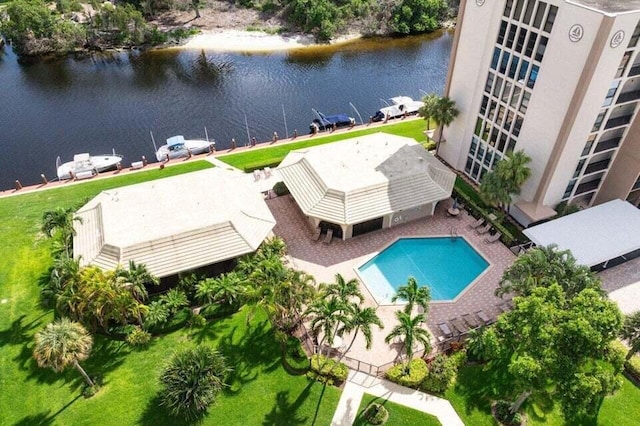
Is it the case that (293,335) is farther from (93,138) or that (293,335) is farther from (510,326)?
(93,138)

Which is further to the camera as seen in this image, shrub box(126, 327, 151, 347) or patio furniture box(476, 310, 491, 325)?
patio furniture box(476, 310, 491, 325)

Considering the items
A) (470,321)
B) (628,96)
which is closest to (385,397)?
(470,321)

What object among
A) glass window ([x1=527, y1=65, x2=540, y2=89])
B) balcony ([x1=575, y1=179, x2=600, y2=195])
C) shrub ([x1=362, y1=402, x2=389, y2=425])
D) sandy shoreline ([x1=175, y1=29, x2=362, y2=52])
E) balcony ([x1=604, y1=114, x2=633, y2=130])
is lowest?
shrub ([x1=362, y1=402, x2=389, y2=425])

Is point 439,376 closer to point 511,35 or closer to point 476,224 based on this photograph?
point 476,224

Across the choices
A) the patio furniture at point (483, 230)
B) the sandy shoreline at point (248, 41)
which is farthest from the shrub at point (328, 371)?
the sandy shoreline at point (248, 41)

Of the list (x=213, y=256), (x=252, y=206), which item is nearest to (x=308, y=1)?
(x=252, y=206)

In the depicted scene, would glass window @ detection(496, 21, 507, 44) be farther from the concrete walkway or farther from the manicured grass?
the concrete walkway

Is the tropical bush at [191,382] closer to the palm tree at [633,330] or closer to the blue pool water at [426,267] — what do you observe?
the blue pool water at [426,267]

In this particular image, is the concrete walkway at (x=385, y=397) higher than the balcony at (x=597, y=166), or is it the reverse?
the balcony at (x=597, y=166)

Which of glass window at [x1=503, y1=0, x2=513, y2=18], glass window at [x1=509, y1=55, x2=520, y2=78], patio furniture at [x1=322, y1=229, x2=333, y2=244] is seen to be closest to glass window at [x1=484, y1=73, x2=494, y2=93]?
glass window at [x1=509, y1=55, x2=520, y2=78]
